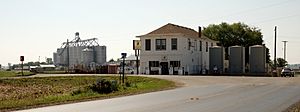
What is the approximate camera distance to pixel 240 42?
100 metres

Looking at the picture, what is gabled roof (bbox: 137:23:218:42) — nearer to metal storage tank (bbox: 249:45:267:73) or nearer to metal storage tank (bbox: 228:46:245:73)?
metal storage tank (bbox: 228:46:245:73)

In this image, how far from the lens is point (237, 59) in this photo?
69.1m

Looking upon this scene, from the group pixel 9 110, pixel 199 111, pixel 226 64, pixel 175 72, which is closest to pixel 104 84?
pixel 9 110

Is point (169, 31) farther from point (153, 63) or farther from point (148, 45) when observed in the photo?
point (153, 63)

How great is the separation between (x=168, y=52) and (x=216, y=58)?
901 cm

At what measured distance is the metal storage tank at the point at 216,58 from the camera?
69.9m

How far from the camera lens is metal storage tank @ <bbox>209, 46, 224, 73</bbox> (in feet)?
229

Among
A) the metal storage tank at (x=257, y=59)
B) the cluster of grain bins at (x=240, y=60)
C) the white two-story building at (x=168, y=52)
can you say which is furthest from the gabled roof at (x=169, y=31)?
the metal storage tank at (x=257, y=59)

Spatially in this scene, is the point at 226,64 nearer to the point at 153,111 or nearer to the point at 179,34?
the point at 179,34

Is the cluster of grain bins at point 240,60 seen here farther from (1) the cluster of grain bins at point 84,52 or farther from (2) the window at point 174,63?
(1) the cluster of grain bins at point 84,52

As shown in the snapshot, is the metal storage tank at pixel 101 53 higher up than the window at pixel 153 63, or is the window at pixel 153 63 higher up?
the metal storage tank at pixel 101 53

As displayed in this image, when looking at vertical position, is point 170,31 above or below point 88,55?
above

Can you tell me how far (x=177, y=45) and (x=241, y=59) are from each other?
34.2 ft

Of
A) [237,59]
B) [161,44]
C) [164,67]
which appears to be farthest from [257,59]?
[161,44]
